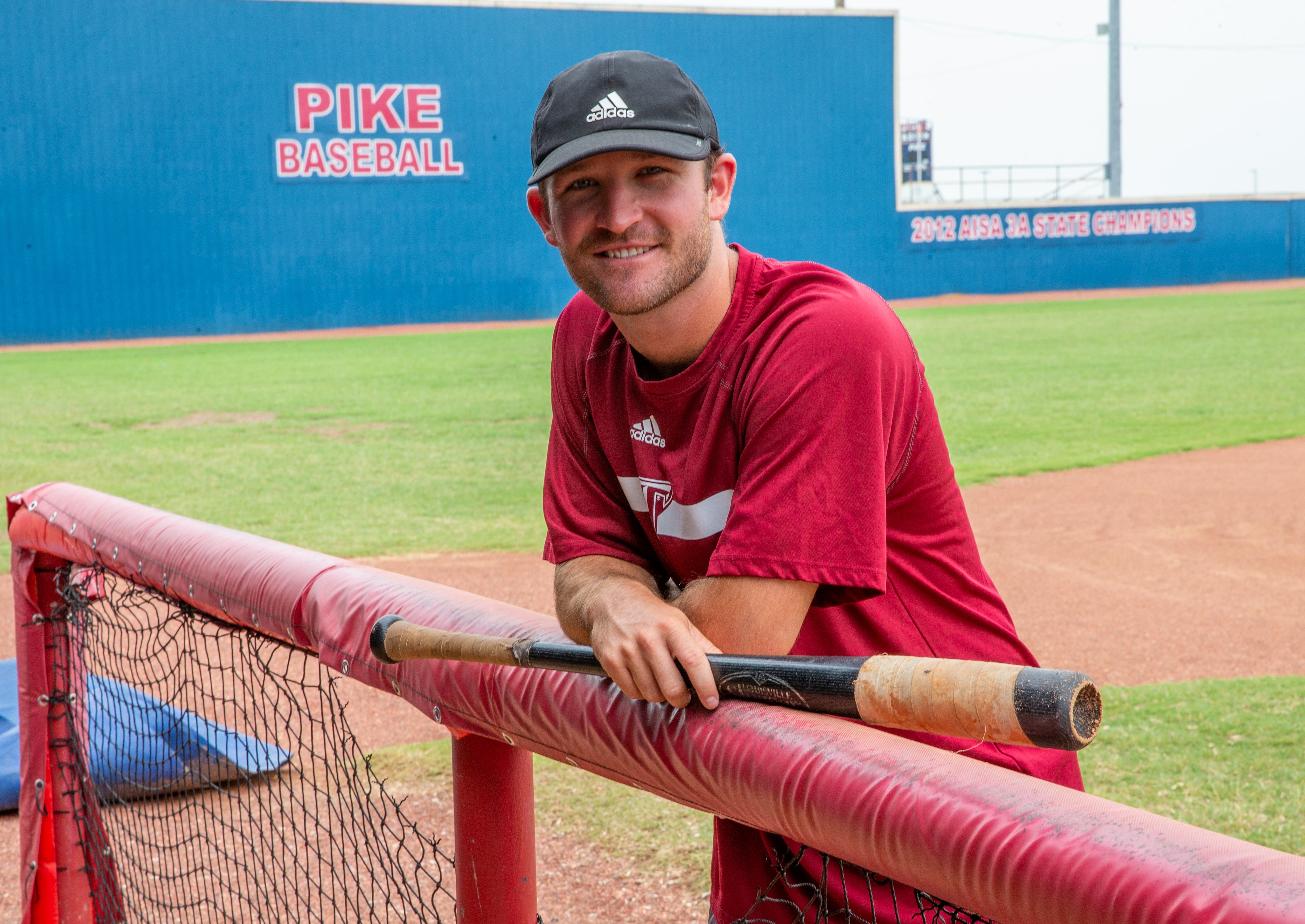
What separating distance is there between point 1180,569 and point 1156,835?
21.2 ft

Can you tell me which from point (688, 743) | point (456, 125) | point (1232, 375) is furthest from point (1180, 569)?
point (456, 125)

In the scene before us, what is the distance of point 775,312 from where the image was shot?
1826 mm

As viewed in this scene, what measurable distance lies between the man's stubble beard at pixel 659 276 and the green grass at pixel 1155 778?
65.2 inches

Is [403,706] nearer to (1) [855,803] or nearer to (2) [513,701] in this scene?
(2) [513,701]

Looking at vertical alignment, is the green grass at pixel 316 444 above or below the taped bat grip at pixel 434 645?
below

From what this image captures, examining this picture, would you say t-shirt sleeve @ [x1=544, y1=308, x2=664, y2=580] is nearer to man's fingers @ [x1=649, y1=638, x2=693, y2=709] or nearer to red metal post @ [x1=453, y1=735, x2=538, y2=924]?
red metal post @ [x1=453, y1=735, x2=538, y2=924]

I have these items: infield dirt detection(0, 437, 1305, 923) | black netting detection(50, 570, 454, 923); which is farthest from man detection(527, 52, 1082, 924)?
infield dirt detection(0, 437, 1305, 923)

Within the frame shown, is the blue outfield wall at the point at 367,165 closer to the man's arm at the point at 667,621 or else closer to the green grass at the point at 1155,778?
the green grass at the point at 1155,778

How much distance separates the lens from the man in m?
1.66

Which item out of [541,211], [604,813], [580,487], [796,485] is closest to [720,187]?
[541,211]

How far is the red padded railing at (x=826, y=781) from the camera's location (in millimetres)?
913

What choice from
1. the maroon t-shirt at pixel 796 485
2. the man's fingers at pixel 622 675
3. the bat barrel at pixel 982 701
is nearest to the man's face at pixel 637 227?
the maroon t-shirt at pixel 796 485

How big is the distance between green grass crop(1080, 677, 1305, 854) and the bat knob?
A: 2.33m

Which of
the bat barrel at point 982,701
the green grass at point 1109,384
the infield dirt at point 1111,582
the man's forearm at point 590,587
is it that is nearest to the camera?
the bat barrel at point 982,701
